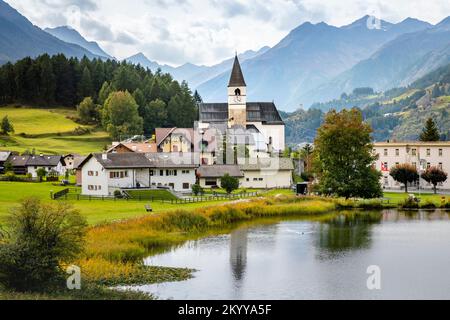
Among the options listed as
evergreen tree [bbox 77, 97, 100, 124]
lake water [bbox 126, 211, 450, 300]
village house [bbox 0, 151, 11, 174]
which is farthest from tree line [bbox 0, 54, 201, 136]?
lake water [bbox 126, 211, 450, 300]

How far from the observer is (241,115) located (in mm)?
128750

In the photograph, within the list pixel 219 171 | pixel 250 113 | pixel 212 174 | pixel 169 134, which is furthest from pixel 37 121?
pixel 212 174

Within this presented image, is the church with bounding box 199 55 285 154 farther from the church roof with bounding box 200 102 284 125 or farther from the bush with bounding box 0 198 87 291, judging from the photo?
the bush with bounding box 0 198 87 291

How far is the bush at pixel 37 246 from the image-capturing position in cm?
2778

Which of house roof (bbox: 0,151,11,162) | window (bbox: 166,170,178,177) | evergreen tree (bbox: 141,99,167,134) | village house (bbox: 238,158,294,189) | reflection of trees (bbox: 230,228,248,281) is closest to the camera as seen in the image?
reflection of trees (bbox: 230,228,248,281)

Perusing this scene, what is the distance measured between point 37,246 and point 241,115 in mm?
101744

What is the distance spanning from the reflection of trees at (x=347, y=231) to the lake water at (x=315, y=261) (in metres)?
0.07

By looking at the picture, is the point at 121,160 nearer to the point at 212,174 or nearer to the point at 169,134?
the point at 212,174

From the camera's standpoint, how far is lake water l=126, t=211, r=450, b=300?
102ft

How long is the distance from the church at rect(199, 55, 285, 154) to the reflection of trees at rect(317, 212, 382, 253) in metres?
64.7

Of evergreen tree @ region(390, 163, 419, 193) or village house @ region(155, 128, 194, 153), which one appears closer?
evergreen tree @ region(390, 163, 419, 193)

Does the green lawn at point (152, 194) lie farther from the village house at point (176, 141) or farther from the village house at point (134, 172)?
the village house at point (176, 141)

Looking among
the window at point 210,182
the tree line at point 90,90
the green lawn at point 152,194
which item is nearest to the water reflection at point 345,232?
the green lawn at point 152,194
